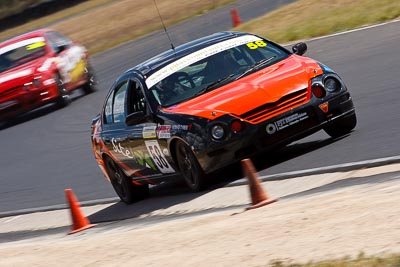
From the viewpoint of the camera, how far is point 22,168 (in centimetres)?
1745

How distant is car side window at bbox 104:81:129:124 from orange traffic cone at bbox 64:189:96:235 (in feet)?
3.74

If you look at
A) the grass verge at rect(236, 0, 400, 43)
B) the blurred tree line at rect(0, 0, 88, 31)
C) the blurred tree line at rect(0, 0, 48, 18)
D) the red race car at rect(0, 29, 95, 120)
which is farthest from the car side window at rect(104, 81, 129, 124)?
the blurred tree line at rect(0, 0, 48, 18)

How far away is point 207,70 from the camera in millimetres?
A: 11688

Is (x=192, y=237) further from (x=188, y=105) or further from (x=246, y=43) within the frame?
(x=246, y=43)

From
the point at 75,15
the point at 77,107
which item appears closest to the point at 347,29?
the point at 77,107

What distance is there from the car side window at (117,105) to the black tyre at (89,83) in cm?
1108

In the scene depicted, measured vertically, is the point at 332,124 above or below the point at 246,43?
below

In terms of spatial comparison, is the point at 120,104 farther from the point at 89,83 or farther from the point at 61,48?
the point at 89,83

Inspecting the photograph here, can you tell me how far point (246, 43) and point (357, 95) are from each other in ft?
10.1

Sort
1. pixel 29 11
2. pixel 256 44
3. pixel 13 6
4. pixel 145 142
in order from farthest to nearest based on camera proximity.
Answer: pixel 13 6 < pixel 29 11 < pixel 256 44 < pixel 145 142

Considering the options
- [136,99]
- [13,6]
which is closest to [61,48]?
[136,99]

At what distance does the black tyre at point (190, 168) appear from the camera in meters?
10.9

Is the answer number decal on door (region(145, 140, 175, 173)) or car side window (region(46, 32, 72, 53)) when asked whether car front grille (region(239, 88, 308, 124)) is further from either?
car side window (region(46, 32, 72, 53))

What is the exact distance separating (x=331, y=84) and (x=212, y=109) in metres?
1.33
